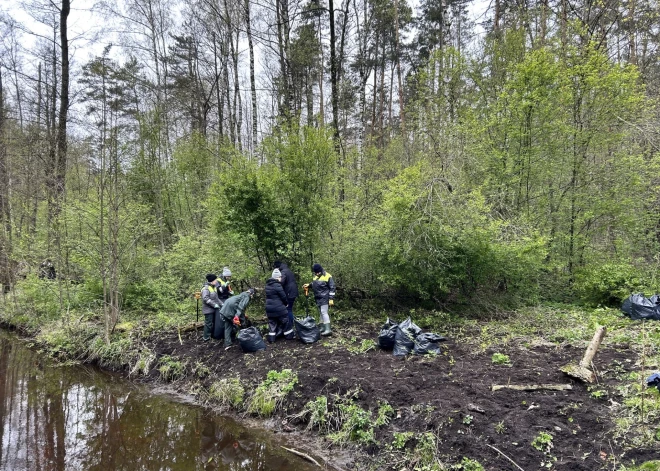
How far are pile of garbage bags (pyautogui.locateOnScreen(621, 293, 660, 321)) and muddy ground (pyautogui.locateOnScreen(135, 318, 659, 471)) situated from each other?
2.51 meters

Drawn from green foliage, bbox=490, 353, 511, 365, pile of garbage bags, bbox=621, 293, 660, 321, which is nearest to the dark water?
green foliage, bbox=490, 353, 511, 365

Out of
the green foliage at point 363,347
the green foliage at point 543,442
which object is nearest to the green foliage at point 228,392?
the green foliage at point 363,347

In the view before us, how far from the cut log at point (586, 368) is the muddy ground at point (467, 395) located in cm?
11

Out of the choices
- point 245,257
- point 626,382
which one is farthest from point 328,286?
point 626,382

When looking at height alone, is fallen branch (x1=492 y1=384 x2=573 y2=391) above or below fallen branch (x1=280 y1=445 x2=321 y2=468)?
above

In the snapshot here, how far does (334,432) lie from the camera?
198 inches

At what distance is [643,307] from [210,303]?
883 cm

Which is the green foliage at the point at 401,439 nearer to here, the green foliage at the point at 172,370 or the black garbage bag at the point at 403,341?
the black garbage bag at the point at 403,341

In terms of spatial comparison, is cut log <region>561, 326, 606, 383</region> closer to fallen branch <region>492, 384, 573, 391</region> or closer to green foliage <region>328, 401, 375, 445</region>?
fallen branch <region>492, 384, 573, 391</region>

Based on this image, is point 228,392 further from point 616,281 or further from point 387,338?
point 616,281

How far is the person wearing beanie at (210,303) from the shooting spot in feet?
26.4

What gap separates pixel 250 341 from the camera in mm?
7242

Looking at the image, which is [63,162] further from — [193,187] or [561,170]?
[561,170]

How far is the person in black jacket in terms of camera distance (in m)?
7.68
